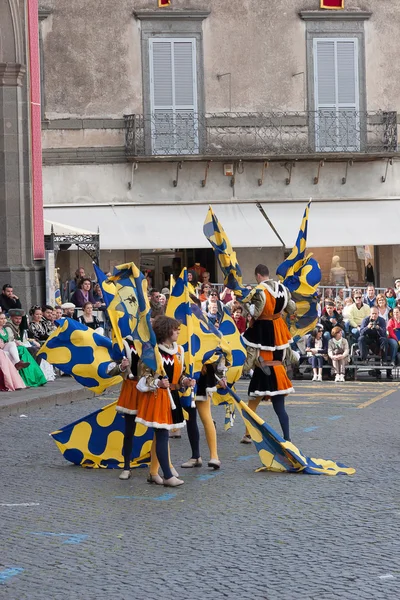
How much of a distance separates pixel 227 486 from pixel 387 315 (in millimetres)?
13418

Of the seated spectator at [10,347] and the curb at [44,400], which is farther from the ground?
the seated spectator at [10,347]

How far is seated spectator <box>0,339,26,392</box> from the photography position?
1766cm

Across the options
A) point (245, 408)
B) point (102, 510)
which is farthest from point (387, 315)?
point (102, 510)

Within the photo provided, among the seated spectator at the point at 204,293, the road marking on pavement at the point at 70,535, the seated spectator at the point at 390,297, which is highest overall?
the seated spectator at the point at 204,293

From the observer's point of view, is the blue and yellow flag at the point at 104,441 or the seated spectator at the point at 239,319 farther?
the seated spectator at the point at 239,319

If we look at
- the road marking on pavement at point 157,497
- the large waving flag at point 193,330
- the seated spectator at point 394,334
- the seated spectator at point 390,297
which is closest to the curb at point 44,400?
the large waving flag at point 193,330

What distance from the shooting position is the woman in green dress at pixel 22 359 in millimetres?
18125

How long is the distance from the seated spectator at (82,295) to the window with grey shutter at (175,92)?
8449 mm

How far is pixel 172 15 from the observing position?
31.0 meters

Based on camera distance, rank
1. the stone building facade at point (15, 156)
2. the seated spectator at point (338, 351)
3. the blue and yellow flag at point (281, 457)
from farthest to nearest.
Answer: the stone building facade at point (15, 156) → the seated spectator at point (338, 351) → the blue and yellow flag at point (281, 457)

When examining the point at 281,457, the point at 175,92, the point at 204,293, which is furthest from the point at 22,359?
the point at 175,92

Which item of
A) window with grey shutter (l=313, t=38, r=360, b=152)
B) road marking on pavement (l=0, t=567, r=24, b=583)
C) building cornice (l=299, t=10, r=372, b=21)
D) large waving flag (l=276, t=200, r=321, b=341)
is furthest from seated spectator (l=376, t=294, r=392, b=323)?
road marking on pavement (l=0, t=567, r=24, b=583)

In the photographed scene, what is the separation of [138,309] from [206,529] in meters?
2.47

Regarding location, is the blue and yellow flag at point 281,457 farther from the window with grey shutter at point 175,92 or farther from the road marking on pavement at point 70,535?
the window with grey shutter at point 175,92
